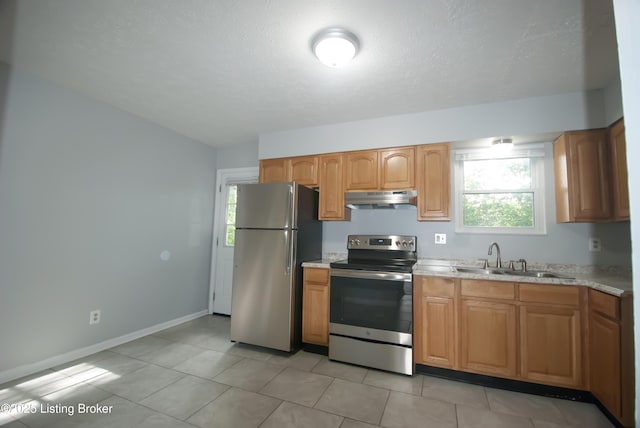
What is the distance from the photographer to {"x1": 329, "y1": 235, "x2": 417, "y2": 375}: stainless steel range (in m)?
2.47

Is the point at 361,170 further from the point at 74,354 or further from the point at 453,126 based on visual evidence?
the point at 74,354

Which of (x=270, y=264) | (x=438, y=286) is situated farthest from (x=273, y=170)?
(x=438, y=286)

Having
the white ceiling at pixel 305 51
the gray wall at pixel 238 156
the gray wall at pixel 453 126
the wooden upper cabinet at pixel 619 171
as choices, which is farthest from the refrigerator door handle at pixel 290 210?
the wooden upper cabinet at pixel 619 171

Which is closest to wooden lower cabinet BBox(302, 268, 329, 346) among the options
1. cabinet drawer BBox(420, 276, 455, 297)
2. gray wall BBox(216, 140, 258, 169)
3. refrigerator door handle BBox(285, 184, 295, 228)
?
refrigerator door handle BBox(285, 184, 295, 228)

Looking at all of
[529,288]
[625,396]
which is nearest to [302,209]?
[529,288]

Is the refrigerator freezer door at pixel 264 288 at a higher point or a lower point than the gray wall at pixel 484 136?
lower

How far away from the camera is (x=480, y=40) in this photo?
186 centimetres

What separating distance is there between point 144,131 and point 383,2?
3000 millimetres

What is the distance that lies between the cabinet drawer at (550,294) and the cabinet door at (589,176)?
701mm

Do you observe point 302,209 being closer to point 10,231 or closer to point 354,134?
point 354,134

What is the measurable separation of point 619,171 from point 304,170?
285 cm

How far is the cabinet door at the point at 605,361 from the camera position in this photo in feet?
5.78

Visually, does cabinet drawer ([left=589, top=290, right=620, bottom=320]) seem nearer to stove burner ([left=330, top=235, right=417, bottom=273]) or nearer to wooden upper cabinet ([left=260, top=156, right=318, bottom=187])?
stove burner ([left=330, top=235, right=417, bottom=273])

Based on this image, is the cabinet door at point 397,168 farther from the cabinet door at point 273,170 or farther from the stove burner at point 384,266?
the cabinet door at point 273,170
